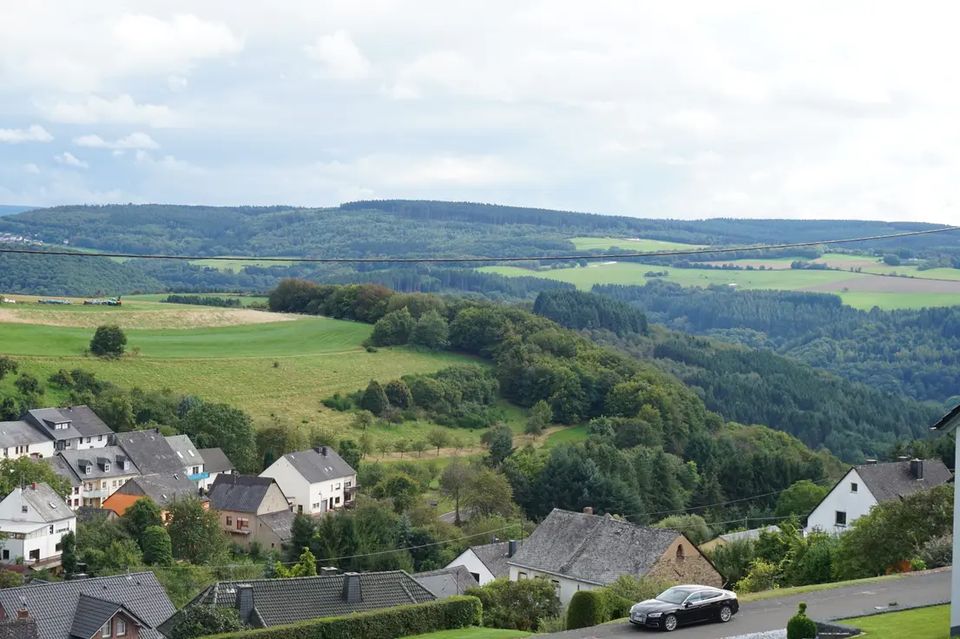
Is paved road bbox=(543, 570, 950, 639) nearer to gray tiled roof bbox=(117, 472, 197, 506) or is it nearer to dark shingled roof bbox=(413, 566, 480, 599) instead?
dark shingled roof bbox=(413, 566, 480, 599)

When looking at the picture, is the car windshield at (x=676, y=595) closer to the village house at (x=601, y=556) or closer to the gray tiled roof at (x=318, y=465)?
the village house at (x=601, y=556)

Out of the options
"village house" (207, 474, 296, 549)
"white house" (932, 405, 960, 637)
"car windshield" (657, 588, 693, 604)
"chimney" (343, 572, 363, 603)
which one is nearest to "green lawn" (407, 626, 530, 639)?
"car windshield" (657, 588, 693, 604)

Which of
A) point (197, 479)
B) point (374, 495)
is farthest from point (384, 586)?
point (197, 479)

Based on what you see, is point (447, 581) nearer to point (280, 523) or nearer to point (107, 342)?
point (280, 523)

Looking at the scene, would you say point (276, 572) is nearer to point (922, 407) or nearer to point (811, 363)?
point (922, 407)

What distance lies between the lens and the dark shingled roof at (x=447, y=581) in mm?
46156

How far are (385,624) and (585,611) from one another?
441 cm

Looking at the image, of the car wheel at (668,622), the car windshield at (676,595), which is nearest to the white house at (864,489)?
the car windshield at (676,595)

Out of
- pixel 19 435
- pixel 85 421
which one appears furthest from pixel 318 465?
pixel 19 435

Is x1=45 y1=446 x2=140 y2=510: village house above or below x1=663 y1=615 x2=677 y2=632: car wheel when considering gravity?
below

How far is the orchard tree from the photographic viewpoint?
97.4 metres

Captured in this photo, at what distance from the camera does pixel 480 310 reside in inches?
4980

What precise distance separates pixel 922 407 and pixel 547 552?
366 ft

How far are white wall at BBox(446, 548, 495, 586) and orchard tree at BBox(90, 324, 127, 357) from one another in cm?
5246
